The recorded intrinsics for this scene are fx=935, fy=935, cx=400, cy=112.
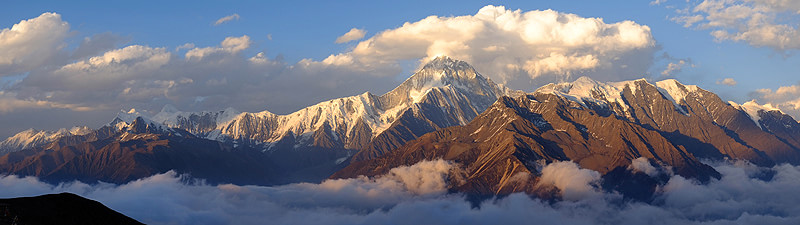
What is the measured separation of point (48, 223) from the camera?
19925cm

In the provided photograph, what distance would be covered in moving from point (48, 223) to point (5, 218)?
13.5 metres

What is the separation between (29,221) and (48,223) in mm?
5504

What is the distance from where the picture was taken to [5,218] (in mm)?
186500

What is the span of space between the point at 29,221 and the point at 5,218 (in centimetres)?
808

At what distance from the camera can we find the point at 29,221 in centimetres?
19425

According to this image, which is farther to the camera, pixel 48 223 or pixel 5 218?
pixel 48 223
